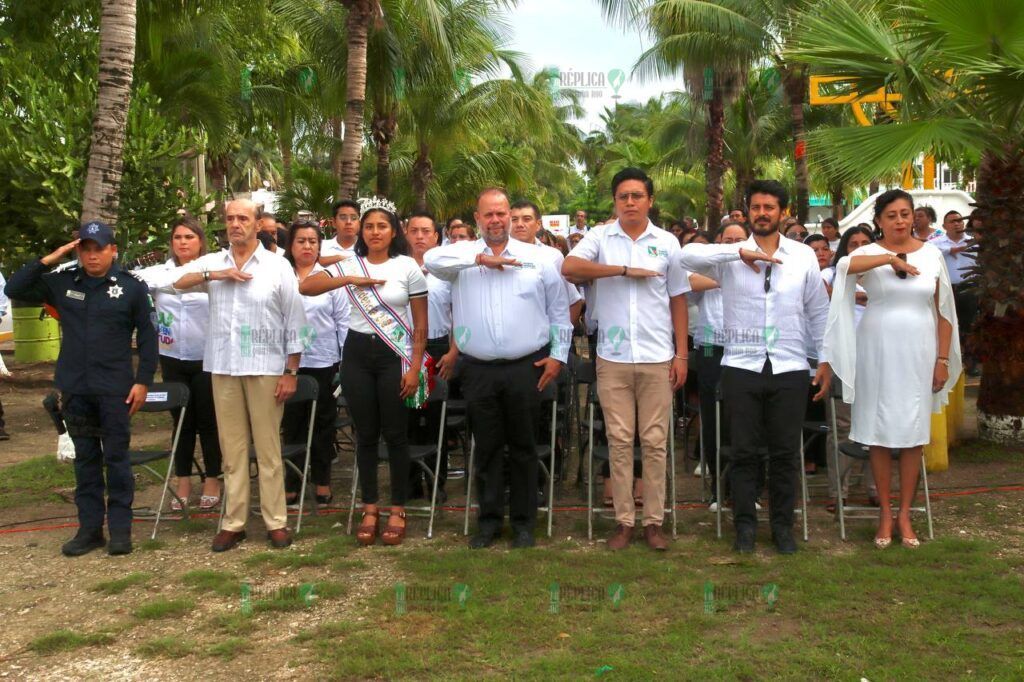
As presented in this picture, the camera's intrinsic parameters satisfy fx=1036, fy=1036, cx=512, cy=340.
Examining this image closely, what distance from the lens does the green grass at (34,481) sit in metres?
7.69

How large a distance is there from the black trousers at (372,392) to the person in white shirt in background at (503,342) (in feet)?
1.41

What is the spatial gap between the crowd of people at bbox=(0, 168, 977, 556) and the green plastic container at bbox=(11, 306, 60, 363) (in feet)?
33.7

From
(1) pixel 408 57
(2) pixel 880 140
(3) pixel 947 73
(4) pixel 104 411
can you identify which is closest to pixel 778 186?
(2) pixel 880 140

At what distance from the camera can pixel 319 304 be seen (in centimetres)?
741

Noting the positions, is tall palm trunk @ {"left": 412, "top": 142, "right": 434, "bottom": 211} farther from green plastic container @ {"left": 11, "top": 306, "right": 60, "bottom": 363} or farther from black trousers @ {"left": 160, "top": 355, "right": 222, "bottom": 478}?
black trousers @ {"left": 160, "top": 355, "right": 222, "bottom": 478}

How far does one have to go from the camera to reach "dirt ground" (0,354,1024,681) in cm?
455

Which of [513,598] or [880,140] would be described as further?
[880,140]

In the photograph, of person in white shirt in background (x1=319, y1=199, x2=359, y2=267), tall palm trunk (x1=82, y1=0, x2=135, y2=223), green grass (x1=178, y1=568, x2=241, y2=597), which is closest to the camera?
green grass (x1=178, y1=568, x2=241, y2=597)

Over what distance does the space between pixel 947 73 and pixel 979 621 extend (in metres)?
5.03

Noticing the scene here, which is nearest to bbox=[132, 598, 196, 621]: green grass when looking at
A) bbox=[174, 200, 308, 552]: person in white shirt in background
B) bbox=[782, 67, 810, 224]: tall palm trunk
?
bbox=[174, 200, 308, 552]: person in white shirt in background

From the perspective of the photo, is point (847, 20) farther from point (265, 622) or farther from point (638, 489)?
point (265, 622)

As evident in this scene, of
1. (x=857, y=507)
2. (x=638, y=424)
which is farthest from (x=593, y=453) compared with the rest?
(x=857, y=507)

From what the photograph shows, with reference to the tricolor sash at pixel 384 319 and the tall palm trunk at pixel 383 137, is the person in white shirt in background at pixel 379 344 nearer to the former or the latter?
the tricolor sash at pixel 384 319

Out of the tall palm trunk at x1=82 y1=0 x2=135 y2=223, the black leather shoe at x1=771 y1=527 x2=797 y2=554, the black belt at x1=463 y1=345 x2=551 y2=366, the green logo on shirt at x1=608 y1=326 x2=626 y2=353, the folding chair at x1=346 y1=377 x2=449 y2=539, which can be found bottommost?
the black leather shoe at x1=771 y1=527 x2=797 y2=554
